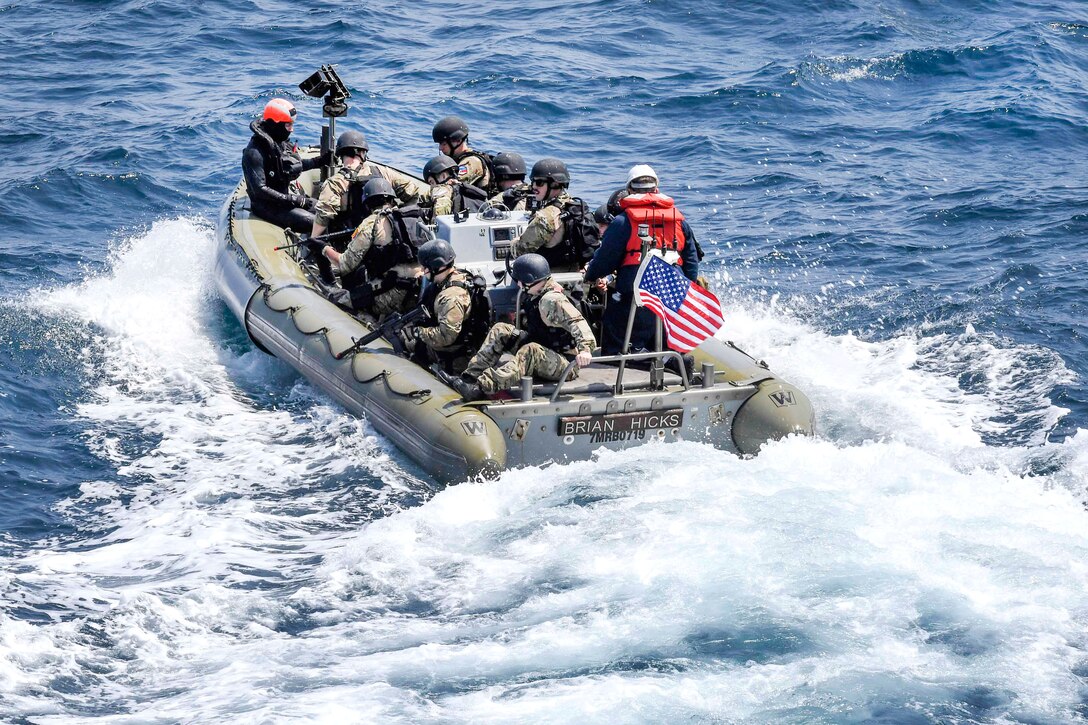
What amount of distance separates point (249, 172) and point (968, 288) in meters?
6.90

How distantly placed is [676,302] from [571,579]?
7.28ft

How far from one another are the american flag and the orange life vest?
0.47 meters

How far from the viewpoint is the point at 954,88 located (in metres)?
19.9

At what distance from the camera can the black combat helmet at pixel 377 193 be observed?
428 inches

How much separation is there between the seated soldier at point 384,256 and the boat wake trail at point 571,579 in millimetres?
1062

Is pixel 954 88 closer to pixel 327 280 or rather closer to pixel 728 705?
pixel 327 280

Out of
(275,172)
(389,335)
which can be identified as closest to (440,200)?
(389,335)

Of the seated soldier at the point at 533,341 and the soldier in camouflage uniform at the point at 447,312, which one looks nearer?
the seated soldier at the point at 533,341

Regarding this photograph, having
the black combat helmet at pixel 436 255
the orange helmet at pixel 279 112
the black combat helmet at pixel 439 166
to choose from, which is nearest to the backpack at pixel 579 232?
the black combat helmet at pixel 436 255

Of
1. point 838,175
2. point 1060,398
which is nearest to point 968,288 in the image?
point 1060,398

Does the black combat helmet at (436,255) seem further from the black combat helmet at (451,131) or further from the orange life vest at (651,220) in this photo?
the black combat helmet at (451,131)

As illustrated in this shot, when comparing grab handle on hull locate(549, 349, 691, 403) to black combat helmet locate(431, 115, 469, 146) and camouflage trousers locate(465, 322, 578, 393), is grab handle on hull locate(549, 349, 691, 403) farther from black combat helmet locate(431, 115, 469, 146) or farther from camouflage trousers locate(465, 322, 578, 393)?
black combat helmet locate(431, 115, 469, 146)

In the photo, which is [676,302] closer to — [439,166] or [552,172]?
[552,172]

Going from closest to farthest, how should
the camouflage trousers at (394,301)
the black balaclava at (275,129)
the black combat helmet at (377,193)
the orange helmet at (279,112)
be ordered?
the camouflage trousers at (394,301)
the black combat helmet at (377,193)
the orange helmet at (279,112)
the black balaclava at (275,129)
